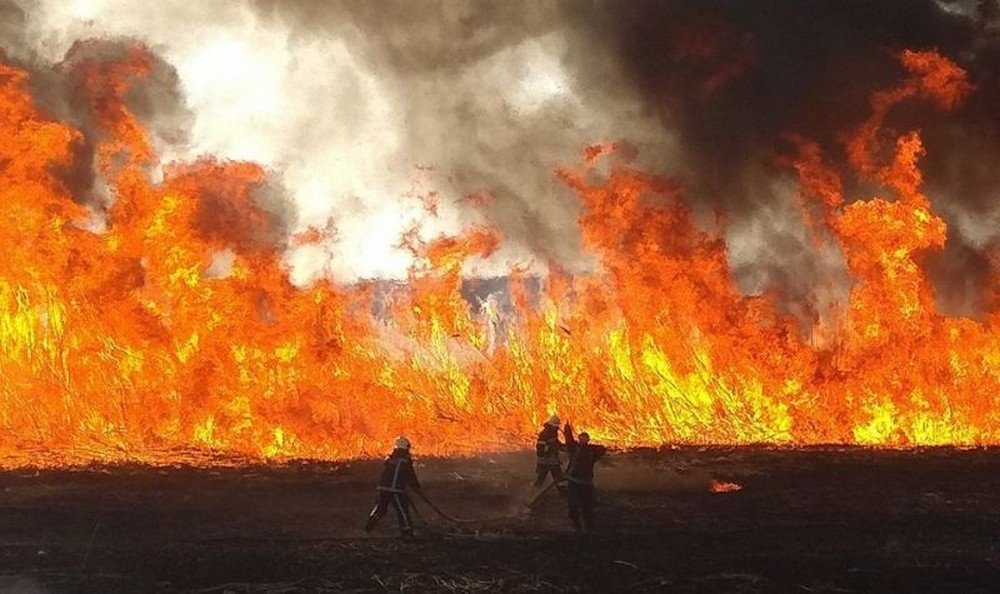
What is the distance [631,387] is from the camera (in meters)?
23.6

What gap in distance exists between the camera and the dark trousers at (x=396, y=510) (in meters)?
13.8

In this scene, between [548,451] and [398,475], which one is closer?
[398,475]

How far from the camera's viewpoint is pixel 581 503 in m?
14.4

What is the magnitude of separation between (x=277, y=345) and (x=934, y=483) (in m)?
16.9

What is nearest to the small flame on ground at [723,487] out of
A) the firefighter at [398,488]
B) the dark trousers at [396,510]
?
the firefighter at [398,488]

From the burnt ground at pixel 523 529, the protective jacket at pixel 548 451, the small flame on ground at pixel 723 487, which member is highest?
the protective jacket at pixel 548 451

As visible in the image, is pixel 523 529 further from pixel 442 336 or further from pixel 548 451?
pixel 442 336

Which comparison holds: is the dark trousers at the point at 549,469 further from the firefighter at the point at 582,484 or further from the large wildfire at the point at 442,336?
the large wildfire at the point at 442,336

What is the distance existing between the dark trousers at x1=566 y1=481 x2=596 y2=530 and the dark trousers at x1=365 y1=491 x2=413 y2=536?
10.0ft

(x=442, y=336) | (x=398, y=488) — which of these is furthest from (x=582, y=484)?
(x=442, y=336)

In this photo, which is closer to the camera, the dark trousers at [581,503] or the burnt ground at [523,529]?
the burnt ground at [523,529]

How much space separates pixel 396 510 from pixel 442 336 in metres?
11.4

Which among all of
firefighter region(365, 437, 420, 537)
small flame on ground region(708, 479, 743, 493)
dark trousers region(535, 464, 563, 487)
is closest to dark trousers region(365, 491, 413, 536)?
firefighter region(365, 437, 420, 537)

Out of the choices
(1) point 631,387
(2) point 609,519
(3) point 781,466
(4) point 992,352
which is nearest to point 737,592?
(2) point 609,519
